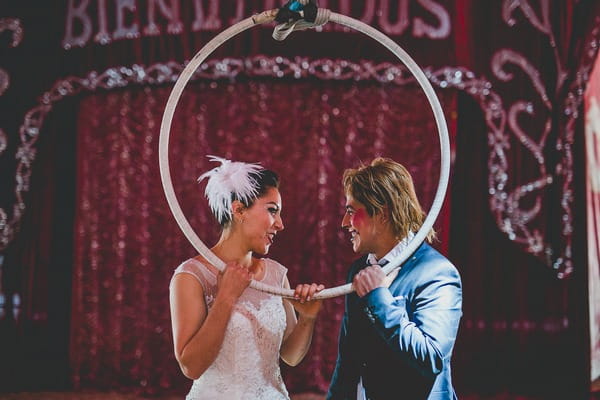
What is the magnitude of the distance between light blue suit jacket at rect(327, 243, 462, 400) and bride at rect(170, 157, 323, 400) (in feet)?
0.69

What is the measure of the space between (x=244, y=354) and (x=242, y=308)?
0.15 metres

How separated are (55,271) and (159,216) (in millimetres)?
940

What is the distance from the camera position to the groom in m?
1.72

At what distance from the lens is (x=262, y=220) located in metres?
2.11

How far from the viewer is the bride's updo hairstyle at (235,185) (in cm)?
212

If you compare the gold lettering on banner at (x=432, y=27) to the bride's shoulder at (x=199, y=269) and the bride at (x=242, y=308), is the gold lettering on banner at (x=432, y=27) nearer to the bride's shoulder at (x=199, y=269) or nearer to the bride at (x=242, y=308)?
the bride at (x=242, y=308)

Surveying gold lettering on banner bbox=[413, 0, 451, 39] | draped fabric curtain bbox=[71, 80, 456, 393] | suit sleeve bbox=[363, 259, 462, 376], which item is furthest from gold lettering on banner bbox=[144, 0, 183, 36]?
suit sleeve bbox=[363, 259, 462, 376]

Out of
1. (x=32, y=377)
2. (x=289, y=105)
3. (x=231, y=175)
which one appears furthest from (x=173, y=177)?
(x=231, y=175)

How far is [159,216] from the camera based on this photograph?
470 centimetres

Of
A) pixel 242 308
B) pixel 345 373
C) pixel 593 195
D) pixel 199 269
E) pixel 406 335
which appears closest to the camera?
pixel 406 335

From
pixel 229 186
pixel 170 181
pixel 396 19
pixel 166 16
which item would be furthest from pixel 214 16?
pixel 170 181

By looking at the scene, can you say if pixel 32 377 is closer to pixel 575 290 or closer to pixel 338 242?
pixel 338 242

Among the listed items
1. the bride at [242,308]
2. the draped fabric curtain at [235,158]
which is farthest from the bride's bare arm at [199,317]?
the draped fabric curtain at [235,158]

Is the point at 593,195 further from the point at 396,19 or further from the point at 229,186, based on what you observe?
the point at 229,186
